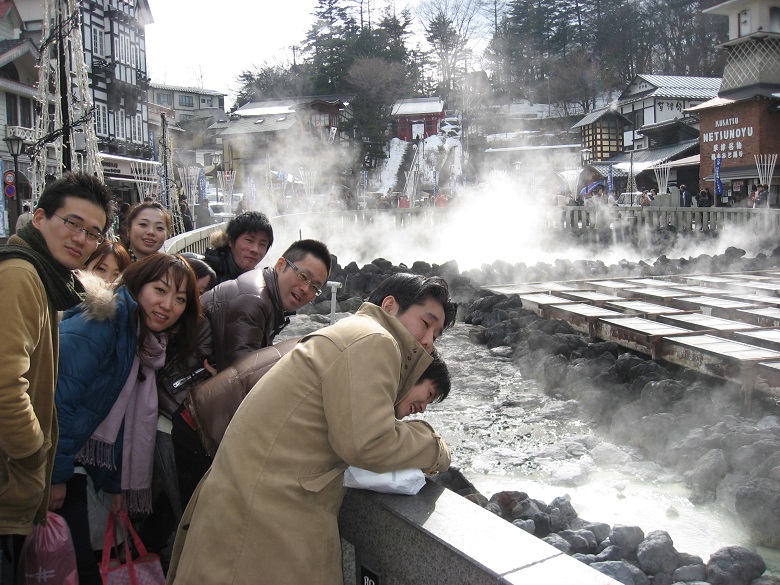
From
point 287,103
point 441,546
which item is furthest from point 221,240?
point 287,103

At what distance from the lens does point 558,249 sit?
24.1m

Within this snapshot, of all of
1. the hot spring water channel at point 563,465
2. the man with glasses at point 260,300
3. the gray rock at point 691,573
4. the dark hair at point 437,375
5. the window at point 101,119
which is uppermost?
the window at point 101,119

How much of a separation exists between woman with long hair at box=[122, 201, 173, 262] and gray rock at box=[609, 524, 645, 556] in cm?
328

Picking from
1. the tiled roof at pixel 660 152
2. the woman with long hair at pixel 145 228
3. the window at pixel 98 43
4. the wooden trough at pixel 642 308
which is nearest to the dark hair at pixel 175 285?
the woman with long hair at pixel 145 228

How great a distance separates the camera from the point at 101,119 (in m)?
31.7

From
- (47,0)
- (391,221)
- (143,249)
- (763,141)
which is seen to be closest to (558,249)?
(391,221)

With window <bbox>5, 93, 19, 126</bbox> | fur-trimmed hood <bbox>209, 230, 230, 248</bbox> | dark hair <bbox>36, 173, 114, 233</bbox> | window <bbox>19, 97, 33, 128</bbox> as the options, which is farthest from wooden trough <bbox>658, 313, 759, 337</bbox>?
window <bbox>19, 97, 33, 128</bbox>

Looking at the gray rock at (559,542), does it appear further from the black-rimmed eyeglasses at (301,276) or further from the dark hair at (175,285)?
the dark hair at (175,285)

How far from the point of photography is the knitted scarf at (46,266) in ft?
7.33

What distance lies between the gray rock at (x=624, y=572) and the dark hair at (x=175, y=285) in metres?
2.29

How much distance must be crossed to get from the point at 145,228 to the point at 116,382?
6.47 ft

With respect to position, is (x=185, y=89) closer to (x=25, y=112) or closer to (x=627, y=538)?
(x=25, y=112)

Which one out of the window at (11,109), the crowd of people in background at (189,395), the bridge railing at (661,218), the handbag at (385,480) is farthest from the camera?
the window at (11,109)

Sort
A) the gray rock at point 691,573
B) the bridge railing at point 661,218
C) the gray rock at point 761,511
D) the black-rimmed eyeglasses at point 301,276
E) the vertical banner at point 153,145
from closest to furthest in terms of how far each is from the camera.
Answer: the black-rimmed eyeglasses at point 301,276
the gray rock at point 691,573
the gray rock at point 761,511
the bridge railing at point 661,218
the vertical banner at point 153,145
